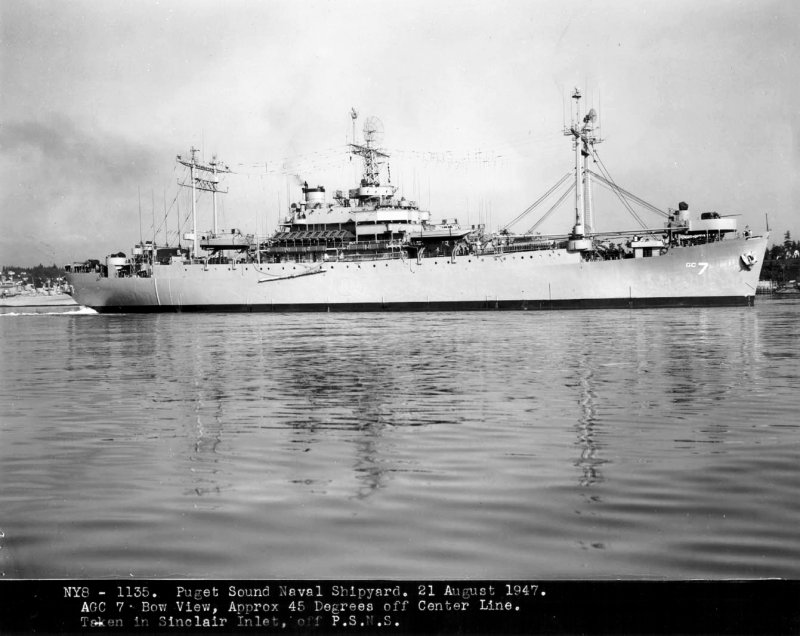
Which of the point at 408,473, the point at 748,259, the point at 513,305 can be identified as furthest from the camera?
the point at 513,305

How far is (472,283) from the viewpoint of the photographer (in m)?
47.4

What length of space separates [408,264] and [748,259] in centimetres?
2001

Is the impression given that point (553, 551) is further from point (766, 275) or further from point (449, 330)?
point (766, 275)

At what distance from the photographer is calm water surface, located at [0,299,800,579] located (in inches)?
180

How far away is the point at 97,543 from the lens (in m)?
4.93

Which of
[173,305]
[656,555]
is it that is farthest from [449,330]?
[173,305]

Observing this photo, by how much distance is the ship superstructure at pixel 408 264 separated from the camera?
45.0 meters

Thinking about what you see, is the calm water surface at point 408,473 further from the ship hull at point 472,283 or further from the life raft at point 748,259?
the life raft at point 748,259

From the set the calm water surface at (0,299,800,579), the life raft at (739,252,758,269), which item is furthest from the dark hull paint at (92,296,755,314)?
the calm water surface at (0,299,800,579)

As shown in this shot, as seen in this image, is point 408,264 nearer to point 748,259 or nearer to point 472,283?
point 472,283

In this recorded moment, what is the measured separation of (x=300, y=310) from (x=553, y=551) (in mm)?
48580

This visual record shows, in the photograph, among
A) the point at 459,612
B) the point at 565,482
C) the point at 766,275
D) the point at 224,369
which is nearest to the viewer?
the point at 459,612

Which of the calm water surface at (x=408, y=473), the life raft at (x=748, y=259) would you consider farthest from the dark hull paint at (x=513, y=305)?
the calm water surface at (x=408, y=473)

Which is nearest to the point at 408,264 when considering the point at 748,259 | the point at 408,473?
the point at 748,259
